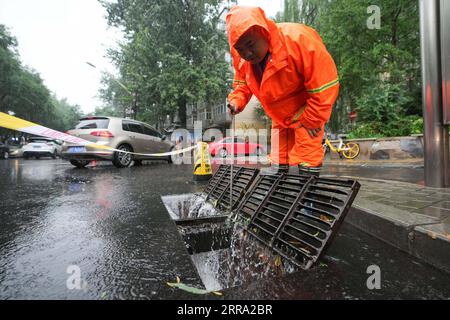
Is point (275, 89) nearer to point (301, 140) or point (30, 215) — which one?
point (301, 140)

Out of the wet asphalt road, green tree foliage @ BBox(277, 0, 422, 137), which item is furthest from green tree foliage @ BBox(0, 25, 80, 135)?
the wet asphalt road

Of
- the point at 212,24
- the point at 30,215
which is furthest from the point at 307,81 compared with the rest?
the point at 212,24

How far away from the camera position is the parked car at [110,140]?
841 centimetres

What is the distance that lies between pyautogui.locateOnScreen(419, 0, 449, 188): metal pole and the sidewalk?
49cm

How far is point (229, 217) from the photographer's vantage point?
267 centimetres

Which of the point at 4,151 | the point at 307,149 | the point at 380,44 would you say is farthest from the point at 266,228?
the point at 4,151

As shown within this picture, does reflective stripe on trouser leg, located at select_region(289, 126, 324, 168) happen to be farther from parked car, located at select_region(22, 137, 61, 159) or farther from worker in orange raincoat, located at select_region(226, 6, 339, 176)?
parked car, located at select_region(22, 137, 61, 159)

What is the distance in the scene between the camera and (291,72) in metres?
2.09

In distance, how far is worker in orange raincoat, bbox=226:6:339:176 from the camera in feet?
6.48

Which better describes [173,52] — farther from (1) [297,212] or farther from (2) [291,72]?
(1) [297,212]

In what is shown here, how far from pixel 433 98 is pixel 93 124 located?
8.79 metres

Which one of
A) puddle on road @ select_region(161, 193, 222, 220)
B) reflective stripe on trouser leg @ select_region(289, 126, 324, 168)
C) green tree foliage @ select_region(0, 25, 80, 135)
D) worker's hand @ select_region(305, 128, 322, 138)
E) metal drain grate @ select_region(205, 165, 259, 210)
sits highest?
green tree foliage @ select_region(0, 25, 80, 135)

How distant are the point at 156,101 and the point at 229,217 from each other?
19.2 m

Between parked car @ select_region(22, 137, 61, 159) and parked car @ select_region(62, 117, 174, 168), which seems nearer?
parked car @ select_region(62, 117, 174, 168)
